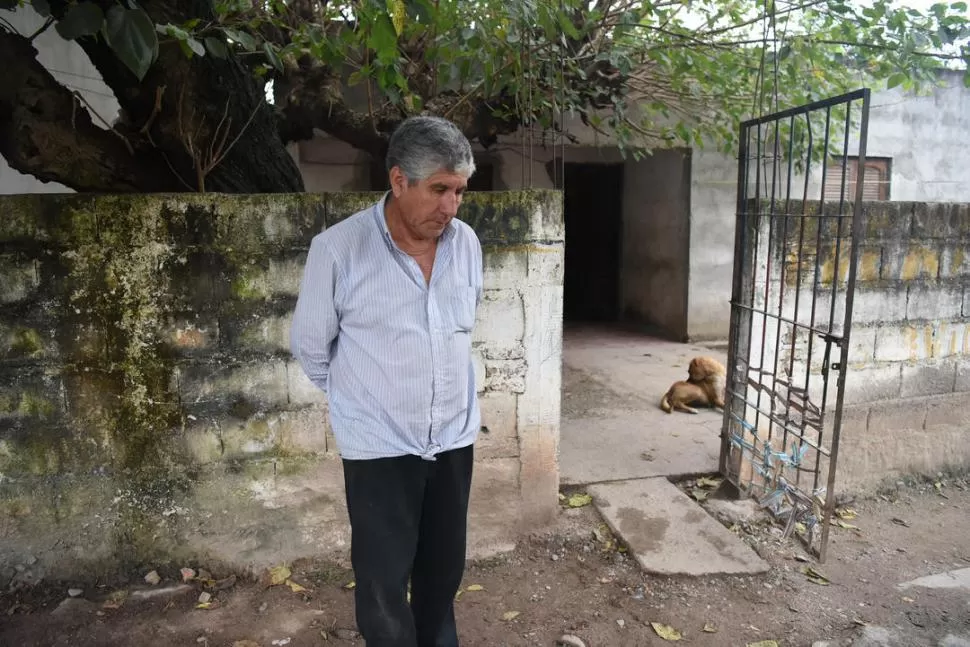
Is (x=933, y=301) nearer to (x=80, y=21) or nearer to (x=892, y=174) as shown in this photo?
(x=80, y=21)

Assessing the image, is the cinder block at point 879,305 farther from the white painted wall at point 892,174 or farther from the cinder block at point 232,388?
the white painted wall at point 892,174

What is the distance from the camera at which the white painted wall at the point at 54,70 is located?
4.50m

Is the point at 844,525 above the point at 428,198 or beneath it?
beneath

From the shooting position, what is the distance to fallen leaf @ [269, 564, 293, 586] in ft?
9.48

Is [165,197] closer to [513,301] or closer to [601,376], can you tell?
[513,301]

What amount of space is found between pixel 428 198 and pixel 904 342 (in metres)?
3.25

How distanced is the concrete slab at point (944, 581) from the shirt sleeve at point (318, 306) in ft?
9.19

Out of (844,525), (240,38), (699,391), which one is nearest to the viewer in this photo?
(240,38)

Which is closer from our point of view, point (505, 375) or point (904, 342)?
point (505, 375)

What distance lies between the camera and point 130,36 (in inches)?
72.6

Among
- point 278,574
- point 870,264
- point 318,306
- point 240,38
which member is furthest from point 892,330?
point 240,38

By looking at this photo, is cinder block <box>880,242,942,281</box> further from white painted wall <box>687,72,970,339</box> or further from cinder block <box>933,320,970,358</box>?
white painted wall <box>687,72,970,339</box>

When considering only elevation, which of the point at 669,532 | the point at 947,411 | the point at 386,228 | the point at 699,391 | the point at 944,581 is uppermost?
the point at 386,228

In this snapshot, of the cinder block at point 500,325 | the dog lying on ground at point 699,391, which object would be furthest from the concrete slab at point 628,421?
the cinder block at point 500,325
